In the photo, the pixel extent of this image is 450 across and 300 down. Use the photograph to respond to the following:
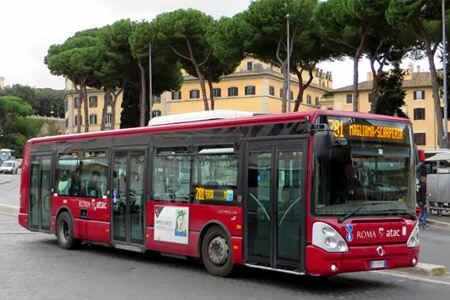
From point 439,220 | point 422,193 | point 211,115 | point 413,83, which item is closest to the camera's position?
point 211,115

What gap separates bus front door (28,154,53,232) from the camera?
1588cm

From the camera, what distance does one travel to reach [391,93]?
5441 cm

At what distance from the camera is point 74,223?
580 inches

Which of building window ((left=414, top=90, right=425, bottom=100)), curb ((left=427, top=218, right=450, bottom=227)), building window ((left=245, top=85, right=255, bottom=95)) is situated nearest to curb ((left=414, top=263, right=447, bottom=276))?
curb ((left=427, top=218, right=450, bottom=227))

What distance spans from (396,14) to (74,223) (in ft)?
91.5

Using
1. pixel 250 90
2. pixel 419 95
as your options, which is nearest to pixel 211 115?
pixel 419 95

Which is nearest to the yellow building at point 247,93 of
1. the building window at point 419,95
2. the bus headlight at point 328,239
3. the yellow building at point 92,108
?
the yellow building at point 92,108

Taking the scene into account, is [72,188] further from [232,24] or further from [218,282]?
[232,24]

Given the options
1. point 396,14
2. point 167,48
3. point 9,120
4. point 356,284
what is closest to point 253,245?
point 356,284

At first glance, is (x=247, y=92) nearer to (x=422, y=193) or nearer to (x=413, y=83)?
(x=413, y=83)

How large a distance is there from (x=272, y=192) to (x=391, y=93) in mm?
46460

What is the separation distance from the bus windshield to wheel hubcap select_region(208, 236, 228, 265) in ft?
6.83

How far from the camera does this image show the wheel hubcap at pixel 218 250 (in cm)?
1072

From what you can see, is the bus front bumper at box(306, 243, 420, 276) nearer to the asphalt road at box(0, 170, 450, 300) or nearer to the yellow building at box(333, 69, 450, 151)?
the asphalt road at box(0, 170, 450, 300)
